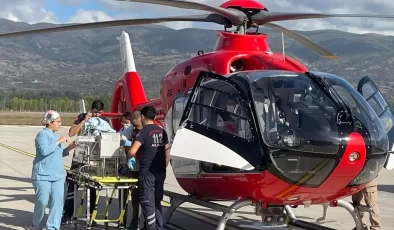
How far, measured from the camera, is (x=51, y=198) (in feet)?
26.0

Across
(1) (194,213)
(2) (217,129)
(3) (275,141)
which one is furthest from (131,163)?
(3) (275,141)

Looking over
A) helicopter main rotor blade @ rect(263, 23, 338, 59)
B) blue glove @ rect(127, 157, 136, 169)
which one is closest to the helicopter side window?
blue glove @ rect(127, 157, 136, 169)

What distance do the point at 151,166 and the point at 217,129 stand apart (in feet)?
3.69

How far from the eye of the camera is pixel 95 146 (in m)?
8.80

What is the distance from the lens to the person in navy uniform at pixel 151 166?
25.7ft

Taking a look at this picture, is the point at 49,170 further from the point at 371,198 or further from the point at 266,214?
the point at 371,198

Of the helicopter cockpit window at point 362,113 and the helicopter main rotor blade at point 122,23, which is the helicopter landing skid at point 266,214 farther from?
the helicopter main rotor blade at point 122,23

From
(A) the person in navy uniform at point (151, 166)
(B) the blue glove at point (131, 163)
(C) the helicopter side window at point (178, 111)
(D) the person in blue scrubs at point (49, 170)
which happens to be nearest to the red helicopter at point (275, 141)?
(A) the person in navy uniform at point (151, 166)

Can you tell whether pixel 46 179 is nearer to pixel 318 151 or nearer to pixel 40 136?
pixel 40 136

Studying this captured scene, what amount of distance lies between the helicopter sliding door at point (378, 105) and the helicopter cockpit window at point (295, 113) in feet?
5.19

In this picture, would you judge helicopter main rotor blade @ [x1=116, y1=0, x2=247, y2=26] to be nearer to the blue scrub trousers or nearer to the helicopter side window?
the helicopter side window

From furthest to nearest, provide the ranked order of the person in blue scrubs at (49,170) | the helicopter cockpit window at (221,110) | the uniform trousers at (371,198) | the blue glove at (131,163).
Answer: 1. the blue glove at (131,163)
2. the uniform trousers at (371,198)
3. the person in blue scrubs at (49,170)
4. the helicopter cockpit window at (221,110)

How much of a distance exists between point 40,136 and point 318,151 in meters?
3.38

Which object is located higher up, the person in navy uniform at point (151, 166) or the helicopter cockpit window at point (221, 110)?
the helicopter cockpit window at point (221, 110)
